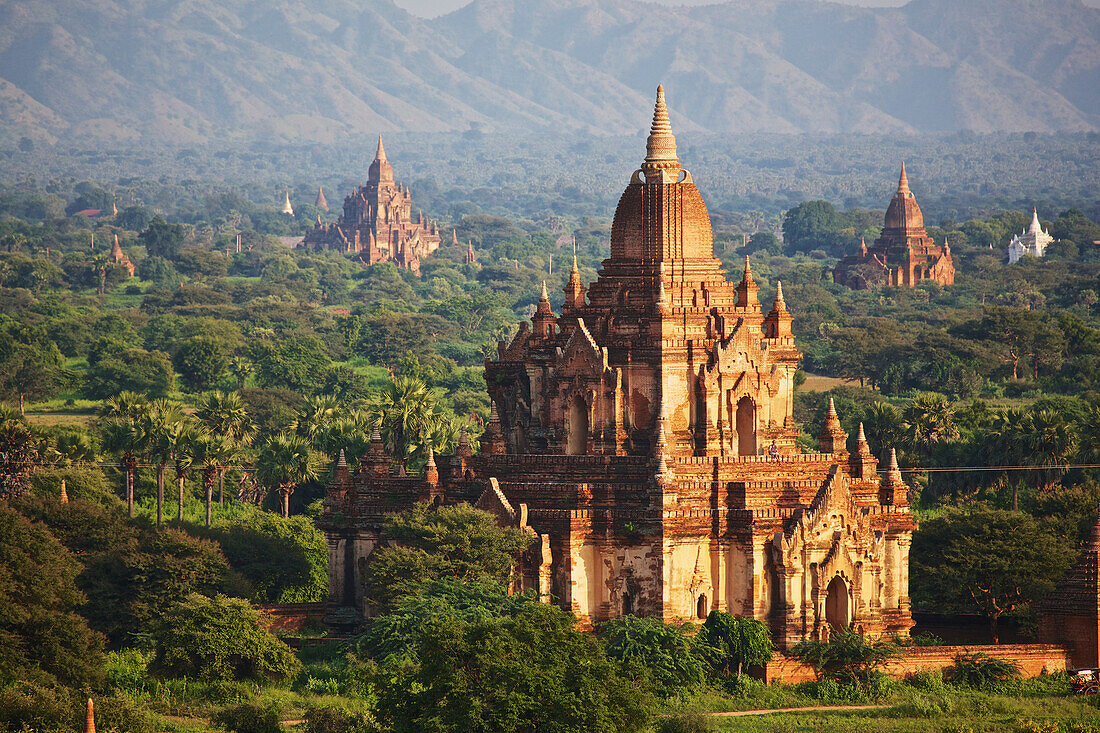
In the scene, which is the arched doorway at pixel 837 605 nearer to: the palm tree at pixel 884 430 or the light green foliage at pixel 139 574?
the light green foliage at pixel 139 574

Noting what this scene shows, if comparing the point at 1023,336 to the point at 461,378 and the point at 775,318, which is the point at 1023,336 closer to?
the point at 461,378

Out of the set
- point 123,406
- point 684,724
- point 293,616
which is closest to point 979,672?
point 684,724

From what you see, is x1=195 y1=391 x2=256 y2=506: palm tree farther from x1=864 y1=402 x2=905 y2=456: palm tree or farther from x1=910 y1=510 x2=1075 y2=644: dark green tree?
x1=910 y1=510 x2=1075 y2=644: dark green tree

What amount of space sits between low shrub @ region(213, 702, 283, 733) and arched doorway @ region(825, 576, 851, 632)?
1587 cm

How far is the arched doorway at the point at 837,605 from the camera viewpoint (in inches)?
2266

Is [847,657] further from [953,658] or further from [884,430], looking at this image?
[884,430]

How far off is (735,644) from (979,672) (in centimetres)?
654

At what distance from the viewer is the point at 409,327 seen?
15688 cm

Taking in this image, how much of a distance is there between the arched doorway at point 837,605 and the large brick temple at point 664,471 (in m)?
0.04

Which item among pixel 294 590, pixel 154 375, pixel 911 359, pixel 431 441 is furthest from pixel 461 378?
pixel 294 590

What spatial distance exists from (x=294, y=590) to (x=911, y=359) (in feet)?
223

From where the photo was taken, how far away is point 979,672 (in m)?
56.0

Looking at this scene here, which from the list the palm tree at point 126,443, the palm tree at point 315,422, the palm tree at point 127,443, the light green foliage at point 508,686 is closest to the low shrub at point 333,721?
the light green foliage at point 508,686

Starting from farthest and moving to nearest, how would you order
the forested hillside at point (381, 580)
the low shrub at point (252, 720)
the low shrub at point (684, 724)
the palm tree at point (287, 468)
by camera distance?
the palm tree at point (287, 468) < the low shrub at point (252, 720) < the low shrub at point (684, 724) < the forested hillside at point (381, 580)
